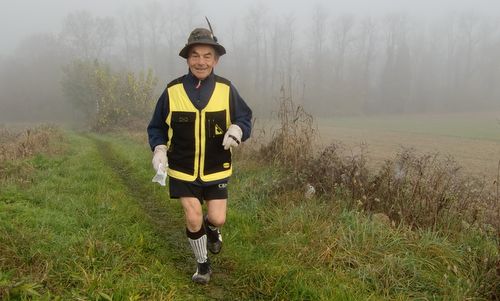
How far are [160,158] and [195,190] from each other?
46 centimetres

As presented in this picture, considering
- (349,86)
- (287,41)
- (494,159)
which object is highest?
(287,41)

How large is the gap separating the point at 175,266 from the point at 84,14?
64.3 meters

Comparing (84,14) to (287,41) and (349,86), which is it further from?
(349,86)

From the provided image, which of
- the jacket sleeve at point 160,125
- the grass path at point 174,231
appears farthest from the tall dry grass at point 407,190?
the jacket sleeve at point 160,125

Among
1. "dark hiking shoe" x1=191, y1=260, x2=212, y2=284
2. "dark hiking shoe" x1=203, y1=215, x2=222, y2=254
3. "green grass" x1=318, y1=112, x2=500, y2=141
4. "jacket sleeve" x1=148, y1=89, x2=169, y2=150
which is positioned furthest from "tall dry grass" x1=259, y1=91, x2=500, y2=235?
"green grass" x1=318, y1=112, x2=500, y2=141

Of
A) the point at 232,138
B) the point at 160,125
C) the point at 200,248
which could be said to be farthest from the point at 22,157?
the point at 232,138

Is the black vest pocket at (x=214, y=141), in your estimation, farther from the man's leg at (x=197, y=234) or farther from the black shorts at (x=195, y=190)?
the man's leg at (x=197, y=234)

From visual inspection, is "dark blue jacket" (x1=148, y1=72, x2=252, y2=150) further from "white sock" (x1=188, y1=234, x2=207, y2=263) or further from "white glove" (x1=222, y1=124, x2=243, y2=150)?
"white sock" (x1=188, y1=234, x2=207, y2=263)

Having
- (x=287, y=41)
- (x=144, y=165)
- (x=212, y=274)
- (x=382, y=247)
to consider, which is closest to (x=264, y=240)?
(x=212, y=274)

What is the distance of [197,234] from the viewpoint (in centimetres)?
367

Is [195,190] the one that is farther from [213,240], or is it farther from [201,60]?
[201,60]

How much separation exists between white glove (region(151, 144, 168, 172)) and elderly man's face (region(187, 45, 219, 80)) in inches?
29.3

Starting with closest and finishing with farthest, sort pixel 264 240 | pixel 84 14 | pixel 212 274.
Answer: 1. pixel 212 274
2. pixel 264 240
3. pixel 84 14

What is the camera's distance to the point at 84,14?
59406mm
